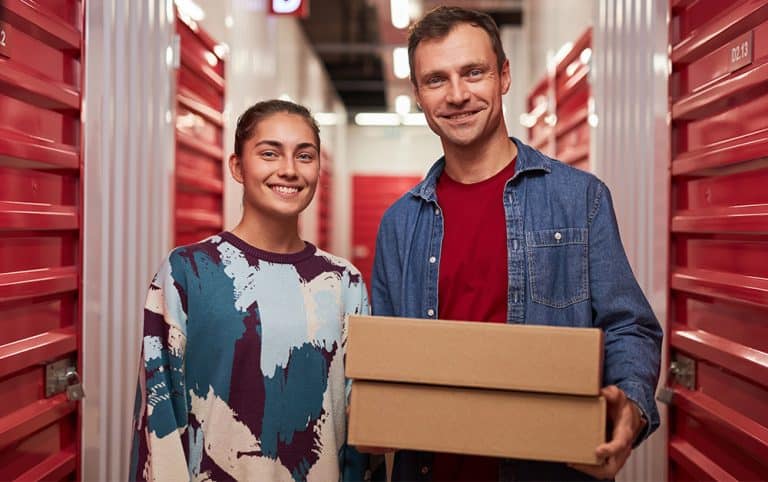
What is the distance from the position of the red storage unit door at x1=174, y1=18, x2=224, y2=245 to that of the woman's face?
68.6 inches

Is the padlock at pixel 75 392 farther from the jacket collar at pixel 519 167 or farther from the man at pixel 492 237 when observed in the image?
the jacket collar at pixel 519 167

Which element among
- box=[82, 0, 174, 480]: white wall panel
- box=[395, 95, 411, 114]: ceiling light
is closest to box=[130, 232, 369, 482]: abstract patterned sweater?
box=[82, 0, 174, 480]: white wall panel

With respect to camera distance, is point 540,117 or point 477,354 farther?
point 540,117

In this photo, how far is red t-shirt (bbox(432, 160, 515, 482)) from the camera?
1.89 m

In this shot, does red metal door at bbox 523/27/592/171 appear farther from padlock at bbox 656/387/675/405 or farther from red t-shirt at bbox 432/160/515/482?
red t-shirt at bbox 432/160/515/482

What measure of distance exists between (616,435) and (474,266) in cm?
55

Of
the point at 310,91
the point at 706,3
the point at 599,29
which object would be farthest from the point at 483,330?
the point at 310,91

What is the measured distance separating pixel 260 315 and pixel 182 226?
2233 mm

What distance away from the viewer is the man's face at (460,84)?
194 cm

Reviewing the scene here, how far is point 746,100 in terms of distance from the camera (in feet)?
7.12

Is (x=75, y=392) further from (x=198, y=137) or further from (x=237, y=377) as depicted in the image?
(x=198, y=137)

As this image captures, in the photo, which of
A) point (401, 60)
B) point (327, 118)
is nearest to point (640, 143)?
point (401, 60)

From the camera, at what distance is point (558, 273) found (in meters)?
1.90

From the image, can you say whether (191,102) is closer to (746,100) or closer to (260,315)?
(260,315)
